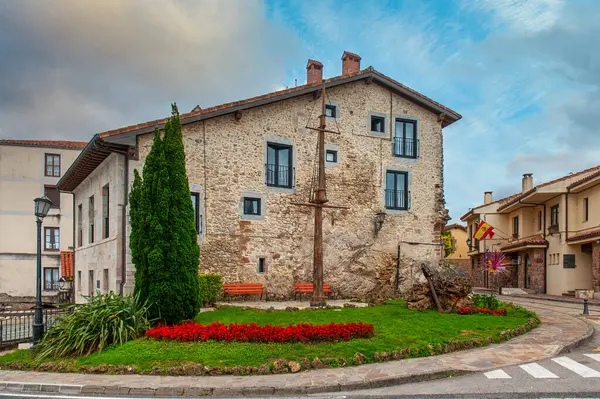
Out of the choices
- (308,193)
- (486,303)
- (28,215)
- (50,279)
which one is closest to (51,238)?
(28,215)

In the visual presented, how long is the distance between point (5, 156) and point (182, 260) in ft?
103

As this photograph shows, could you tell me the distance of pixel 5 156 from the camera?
38.9 m

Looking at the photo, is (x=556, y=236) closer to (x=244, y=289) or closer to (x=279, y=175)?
(x=279, y=175)

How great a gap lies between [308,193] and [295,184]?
686 mm

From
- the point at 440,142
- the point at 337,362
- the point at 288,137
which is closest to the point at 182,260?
the point at 337,362

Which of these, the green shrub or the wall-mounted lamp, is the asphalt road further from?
the wall-mounted lamp

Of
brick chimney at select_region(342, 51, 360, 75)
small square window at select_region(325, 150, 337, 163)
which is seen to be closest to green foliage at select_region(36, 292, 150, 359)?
small square window at select_region(325, 150, 337, 163)

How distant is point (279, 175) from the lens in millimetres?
22141

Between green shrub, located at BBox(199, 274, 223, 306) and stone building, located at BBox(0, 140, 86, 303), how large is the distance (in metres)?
24.0

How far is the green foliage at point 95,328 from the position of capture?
38.7 ft

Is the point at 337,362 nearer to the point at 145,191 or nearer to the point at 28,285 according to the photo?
the point at 145,191

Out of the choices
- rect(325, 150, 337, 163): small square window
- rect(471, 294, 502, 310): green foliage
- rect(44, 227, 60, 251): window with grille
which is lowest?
rect(471, 294, 502, 310): green foliage

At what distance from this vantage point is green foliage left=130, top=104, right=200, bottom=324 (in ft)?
44.5

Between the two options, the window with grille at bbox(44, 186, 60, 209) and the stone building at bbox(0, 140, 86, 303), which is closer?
the stone building at bbox(0, 140, 86, 303)
